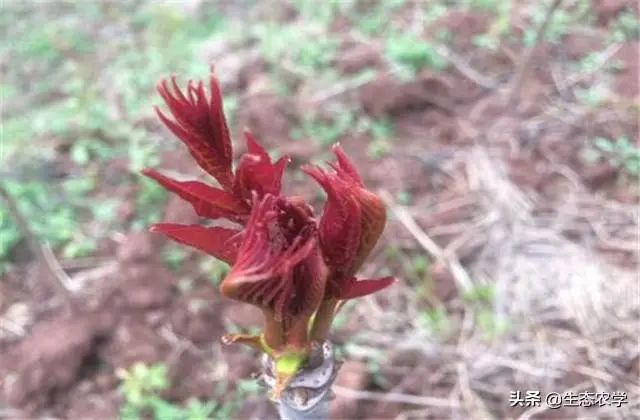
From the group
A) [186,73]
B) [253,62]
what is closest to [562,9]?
[253,62]

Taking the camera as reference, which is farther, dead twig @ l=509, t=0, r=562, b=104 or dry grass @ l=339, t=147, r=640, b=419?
dead twig @ l=509, t=0, r=562, b=104

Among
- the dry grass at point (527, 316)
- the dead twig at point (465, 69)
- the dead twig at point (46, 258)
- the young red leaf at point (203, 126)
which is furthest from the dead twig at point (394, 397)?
the dead twig at point (465, 69)

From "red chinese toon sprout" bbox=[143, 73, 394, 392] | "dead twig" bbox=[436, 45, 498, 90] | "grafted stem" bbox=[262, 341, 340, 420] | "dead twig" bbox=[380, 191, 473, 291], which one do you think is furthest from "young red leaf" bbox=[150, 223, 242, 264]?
"dead twig" bbox=[436, 45, 498, 90]

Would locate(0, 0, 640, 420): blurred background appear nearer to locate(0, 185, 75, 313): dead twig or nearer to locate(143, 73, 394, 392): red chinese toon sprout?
locate(0, 185, 75, 313): dead twig

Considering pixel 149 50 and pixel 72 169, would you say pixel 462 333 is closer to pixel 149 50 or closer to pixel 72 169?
pixel 72 169

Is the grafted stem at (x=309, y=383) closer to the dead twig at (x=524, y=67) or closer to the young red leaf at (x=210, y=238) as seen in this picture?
the young red leaf at (x=210, y=238)

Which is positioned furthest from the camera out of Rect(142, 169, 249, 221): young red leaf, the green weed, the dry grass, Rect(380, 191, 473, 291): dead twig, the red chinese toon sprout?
the green weed

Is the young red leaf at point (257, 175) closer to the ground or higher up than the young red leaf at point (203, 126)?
closer to the ground

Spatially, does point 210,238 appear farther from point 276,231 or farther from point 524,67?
point 524,67
